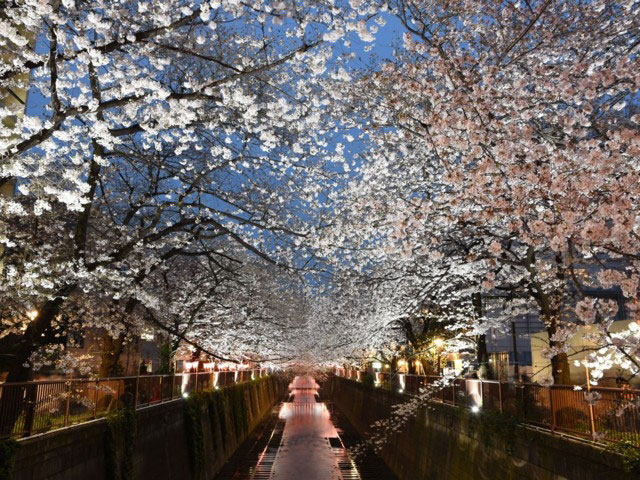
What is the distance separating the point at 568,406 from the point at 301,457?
23215 millimetres

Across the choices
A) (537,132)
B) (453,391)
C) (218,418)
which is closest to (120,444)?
(453,391)

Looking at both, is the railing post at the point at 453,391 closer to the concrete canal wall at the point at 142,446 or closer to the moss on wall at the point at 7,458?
the concrete canal wall at the point at 142,446

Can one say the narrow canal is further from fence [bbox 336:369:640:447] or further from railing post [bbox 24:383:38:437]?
railing post [bbox 24:383:38:437]

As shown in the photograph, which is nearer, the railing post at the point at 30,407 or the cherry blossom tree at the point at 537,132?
the cherry blossom tree at the point at 537,132

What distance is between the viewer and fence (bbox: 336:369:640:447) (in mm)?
7859

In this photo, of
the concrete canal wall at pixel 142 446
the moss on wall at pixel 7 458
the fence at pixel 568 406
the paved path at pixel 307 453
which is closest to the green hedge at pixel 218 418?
the concrete canal wall at pixel 142 446

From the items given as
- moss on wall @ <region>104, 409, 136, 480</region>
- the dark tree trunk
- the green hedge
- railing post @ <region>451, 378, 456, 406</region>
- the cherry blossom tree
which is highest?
the cherry blossom tree

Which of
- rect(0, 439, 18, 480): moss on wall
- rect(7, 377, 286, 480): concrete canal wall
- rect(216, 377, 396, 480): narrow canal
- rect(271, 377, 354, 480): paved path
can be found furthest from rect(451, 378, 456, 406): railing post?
rect(0, 439, 18, 480): moss on wall

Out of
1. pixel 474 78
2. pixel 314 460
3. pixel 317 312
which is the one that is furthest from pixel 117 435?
pixel 317 312

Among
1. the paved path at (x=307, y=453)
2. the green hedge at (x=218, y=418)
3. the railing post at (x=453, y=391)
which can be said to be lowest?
the paved path at (x=307, y=453)

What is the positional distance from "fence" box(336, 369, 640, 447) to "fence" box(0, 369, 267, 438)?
29.5 ft

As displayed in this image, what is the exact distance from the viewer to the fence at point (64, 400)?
838 centimetres

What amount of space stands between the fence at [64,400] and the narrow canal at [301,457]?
10.3m

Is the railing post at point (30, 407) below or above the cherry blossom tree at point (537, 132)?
below
